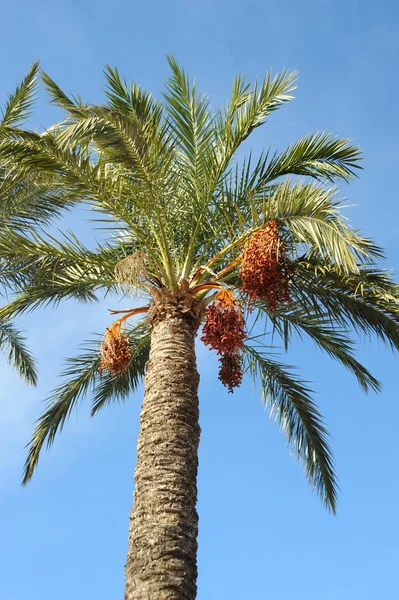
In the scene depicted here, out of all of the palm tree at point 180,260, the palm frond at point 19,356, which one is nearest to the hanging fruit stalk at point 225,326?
the palm tree at point 180,260

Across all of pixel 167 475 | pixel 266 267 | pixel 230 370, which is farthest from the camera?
pixel 230 370

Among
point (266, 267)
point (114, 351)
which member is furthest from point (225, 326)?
point (114, 351)

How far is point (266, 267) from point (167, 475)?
2418 millimetres

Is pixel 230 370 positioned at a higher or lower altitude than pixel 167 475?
higher

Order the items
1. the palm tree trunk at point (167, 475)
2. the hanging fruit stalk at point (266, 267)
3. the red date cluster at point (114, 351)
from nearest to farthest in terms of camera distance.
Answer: the palm tree trunk at point (167, 475) → the hanging fruit stalk at point (266, 267) → the red date cluster at point (114, 351)

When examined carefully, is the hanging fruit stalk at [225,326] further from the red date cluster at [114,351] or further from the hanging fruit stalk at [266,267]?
the red date cluster at [114,351]

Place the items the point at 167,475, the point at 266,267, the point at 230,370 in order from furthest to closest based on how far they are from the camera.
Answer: the point at 230,370
the point at 266,267
the point at 167,475

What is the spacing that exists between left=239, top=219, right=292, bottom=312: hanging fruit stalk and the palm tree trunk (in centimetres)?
120

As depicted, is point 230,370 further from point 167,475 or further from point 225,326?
point 167,475

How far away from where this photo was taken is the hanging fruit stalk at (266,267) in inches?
301

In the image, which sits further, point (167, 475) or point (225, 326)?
point (225, 326)

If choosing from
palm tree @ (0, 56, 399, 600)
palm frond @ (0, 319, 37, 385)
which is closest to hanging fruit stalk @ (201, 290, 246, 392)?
palm tree @ (0, 56, 399, 600)

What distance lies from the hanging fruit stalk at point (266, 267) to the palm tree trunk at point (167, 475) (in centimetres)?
120

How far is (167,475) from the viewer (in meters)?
7.14
